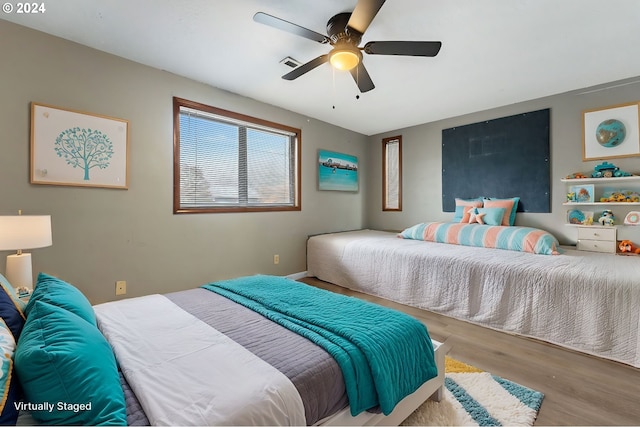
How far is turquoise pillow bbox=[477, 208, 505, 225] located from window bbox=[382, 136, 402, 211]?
144 cm

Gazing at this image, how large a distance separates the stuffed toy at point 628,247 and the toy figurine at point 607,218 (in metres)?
0.22

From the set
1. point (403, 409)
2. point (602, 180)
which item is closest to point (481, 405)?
point (403, 409)

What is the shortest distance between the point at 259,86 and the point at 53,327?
9.30 ft

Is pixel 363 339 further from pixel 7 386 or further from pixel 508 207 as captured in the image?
pixel 508 207


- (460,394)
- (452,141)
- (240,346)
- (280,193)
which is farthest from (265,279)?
(452,141)

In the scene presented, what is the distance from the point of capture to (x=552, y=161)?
128 inches

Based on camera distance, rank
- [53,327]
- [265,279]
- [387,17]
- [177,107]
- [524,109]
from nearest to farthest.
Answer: [53,327] < [387,17] < [265,279] < [177,107] < [524,109]

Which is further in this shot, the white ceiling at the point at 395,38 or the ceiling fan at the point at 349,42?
the white ceiling at the point at 395,38

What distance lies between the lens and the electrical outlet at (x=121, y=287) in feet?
8.13

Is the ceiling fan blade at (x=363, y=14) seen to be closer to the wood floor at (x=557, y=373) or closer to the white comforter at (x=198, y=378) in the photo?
the white comforter at (x=198, y=378)

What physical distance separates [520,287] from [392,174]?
9.34ft

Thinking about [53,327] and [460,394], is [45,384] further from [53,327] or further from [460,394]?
[460,394]

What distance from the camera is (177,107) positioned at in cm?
282

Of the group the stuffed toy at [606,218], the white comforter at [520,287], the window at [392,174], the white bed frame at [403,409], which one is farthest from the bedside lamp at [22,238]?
the stuffed toy at [606,218]
